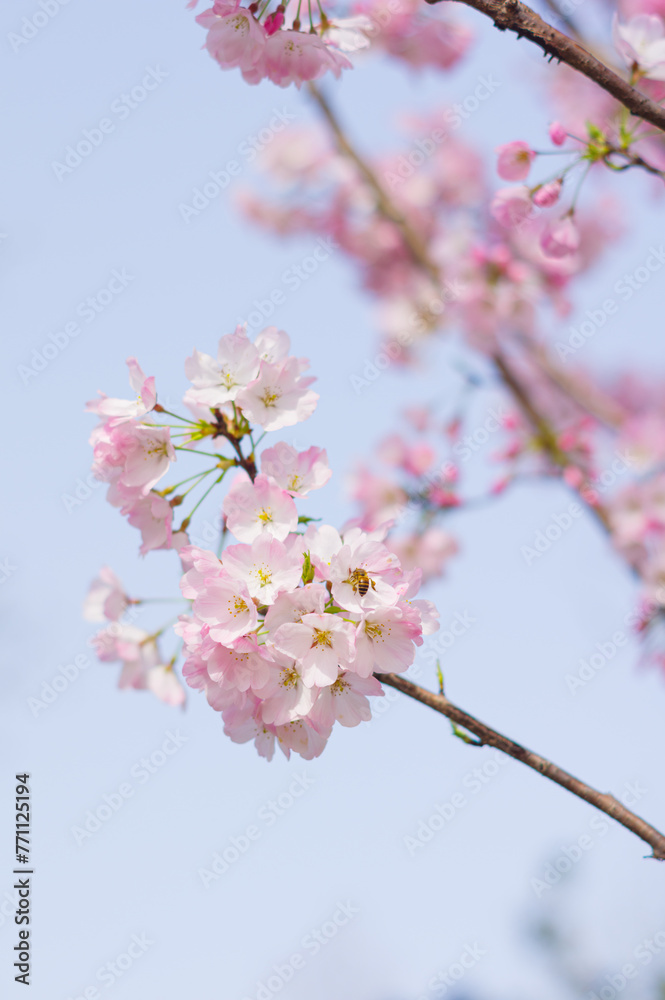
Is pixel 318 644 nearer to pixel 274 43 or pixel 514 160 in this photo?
pixel 274 43

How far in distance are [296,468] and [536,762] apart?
75 centimetres

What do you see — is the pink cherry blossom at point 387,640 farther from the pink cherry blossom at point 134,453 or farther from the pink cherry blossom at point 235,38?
the pink cherry blossom at point 235,38

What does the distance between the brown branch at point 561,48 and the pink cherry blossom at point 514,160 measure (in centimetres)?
72

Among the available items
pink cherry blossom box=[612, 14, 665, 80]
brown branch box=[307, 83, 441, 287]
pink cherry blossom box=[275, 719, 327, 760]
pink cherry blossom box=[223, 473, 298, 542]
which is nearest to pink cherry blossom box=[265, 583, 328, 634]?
pink cherry blossom box=[223, 473, 298, 542]

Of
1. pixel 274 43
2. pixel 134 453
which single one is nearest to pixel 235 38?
pixel 274 43

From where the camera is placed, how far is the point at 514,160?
2168mm

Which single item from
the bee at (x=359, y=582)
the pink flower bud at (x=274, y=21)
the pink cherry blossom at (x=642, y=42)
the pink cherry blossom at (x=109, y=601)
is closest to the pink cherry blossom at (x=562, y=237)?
the pink cherry blossom at (x=642, y=42)

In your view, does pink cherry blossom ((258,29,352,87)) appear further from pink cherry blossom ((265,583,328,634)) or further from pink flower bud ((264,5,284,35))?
pink cherry blossom ((265,583,328,634))

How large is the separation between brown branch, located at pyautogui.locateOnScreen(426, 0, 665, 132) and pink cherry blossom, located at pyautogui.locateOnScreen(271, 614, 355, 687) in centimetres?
108

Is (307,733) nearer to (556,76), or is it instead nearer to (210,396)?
(210,396)

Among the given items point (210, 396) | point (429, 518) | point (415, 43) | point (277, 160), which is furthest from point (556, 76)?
point (210, 396)

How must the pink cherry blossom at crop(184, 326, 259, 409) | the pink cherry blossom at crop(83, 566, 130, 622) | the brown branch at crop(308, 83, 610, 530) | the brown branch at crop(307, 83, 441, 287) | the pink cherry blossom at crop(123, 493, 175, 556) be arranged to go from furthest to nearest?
1. the brown branch at crop(308, 83, 610, 530)
2. the brown branch at crop(307, 83, 441, 287)
3. the pink cherry blossom at crop(83, 566, 130, 622)
4. the pink cherry blossom at crop(123, 493, 175, 556)
5. the pink cherry blossom at crop(184, 326, 259, 409)

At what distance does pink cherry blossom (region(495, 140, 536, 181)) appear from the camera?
214 centimetres

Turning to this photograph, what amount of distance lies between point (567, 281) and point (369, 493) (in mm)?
2422
